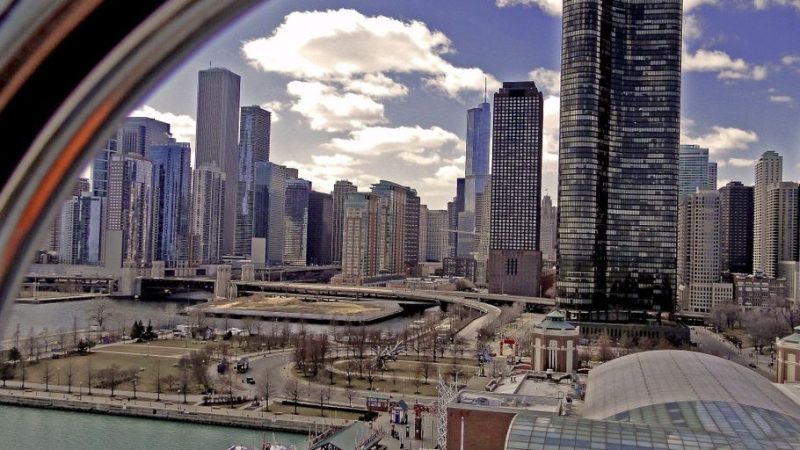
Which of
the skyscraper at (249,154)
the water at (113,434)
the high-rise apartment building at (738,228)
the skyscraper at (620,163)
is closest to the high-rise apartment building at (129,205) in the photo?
the skyscraper at (249,154)

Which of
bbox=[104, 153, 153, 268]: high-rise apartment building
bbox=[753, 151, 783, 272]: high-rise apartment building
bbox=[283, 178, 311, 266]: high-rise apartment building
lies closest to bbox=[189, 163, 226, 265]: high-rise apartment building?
bbox=[283, 178, 311, 266]: high-rise apartment building

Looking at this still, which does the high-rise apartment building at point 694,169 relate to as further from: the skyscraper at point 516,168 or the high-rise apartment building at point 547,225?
the skyscraper at point 516,168

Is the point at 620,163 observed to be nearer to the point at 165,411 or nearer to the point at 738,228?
the point at 165,411

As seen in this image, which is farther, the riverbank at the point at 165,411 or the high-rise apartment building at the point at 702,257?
the high-rise apartment building at the point at 702,257

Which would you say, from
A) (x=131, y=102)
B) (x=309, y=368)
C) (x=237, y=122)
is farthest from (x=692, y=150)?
(x=131, y=102)

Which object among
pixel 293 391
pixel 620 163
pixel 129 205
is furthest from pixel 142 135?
pixel 293 391

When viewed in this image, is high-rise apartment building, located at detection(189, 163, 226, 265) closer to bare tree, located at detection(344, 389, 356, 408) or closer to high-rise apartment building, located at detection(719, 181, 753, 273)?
high-rise apartment building, located at detection(719, 181, 753, 273)
